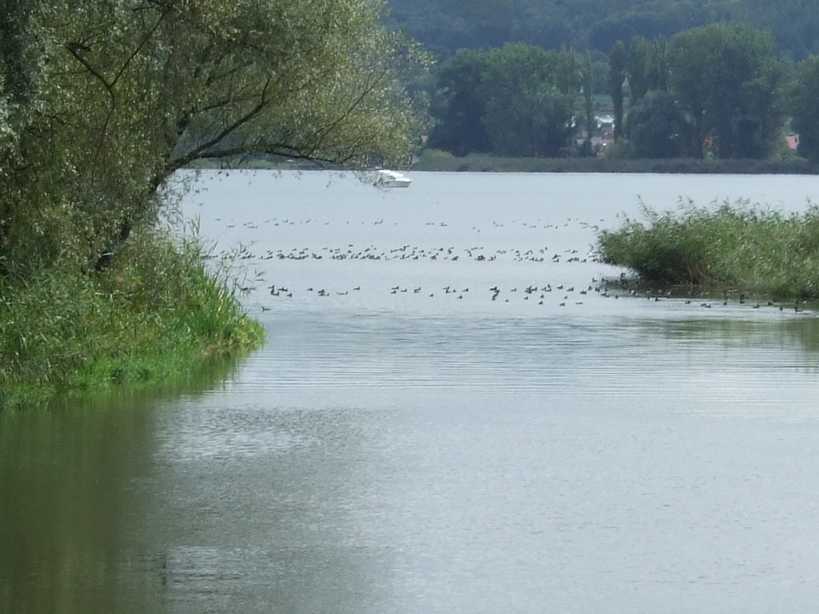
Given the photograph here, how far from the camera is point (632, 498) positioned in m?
16.9

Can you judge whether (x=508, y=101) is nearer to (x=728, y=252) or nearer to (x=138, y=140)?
(x=728, y=252)

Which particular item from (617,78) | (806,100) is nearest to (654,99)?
(617,78)

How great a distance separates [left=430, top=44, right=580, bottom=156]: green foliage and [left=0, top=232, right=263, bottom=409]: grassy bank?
130 meters

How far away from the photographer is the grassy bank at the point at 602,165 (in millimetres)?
159750

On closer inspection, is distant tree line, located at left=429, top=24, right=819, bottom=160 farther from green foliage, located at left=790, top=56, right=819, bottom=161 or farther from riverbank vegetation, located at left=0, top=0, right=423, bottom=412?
riverbank vegetation, located at left=0, top=0, right=423, bottom=412

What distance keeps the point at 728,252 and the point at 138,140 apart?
23.7m

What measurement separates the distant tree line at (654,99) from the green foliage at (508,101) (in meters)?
0.09

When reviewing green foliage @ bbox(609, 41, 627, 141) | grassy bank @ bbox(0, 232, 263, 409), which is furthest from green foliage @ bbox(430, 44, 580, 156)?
grassy bank @ bbox(0, 232, 263, 409)

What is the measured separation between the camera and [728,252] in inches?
1751

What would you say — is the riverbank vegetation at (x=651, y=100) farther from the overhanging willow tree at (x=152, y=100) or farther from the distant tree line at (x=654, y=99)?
the overhanging willow tree at (x=152, y=100)

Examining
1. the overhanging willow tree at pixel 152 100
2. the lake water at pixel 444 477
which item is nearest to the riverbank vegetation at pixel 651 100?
the lake water at pixel 444 477

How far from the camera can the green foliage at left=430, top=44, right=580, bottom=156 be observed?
160125 mm

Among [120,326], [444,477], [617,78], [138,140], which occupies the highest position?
[617,78]

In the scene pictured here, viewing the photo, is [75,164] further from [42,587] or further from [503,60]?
[503,60]
